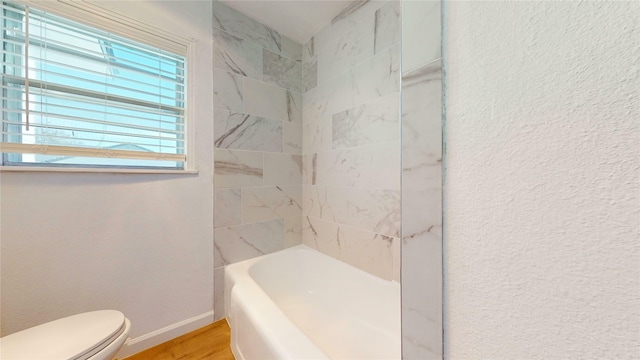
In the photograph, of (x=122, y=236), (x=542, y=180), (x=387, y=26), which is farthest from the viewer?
(x=387, y=26)

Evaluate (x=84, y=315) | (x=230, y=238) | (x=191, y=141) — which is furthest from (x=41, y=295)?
(x=191, y=141)

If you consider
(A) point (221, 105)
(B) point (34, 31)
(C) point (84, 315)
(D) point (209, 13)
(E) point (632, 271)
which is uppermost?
(D) point (209, 13)

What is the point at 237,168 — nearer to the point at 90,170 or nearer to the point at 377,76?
the point at 90,170

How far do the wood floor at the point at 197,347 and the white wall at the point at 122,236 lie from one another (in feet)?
0.36

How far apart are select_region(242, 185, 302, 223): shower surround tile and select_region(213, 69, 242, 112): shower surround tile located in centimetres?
64

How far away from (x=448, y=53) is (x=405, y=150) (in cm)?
21

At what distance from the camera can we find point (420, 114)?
47 cm

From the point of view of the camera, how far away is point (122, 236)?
3.94 ft

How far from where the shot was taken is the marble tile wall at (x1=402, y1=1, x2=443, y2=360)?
450mm

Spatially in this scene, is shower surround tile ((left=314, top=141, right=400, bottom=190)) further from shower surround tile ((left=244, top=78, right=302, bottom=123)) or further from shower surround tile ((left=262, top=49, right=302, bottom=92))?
shower surround tile ((left=262, top=49, right=302, bottom=92))

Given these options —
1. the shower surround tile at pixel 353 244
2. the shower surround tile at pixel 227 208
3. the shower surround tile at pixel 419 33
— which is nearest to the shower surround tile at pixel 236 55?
the shower surround tile at pixel 227 208

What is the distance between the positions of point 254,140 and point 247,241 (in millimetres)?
797

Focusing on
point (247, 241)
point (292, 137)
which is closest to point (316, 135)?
point (292, 137)

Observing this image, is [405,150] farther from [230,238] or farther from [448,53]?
[230,238]
